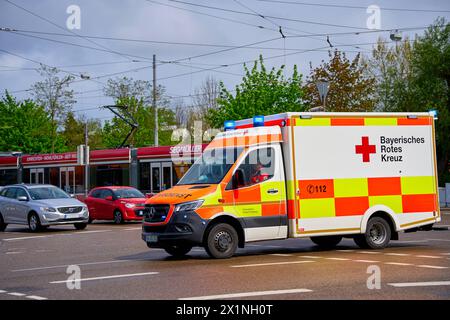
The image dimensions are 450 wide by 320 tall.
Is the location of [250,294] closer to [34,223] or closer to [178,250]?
[178,250]

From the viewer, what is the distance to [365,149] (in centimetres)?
1584

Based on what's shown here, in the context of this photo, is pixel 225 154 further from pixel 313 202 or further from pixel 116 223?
pixel 116 223

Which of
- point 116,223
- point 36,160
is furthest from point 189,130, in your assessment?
point 116,223

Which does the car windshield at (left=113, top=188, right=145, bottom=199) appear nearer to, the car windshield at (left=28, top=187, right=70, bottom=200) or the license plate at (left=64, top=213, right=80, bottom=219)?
the car windshield at (left=28, top=187, right=70, bottom=200)

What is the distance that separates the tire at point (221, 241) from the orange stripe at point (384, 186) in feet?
10.9

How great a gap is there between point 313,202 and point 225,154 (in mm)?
2058

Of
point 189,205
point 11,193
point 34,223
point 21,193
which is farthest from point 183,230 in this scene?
point 11,193

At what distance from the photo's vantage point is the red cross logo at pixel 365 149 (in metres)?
15.8

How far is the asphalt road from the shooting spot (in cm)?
981

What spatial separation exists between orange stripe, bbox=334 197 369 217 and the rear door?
1.23 metres

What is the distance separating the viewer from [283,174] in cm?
1502

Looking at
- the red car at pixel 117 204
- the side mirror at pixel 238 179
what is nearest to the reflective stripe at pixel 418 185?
the side mirror at pixel 238 179

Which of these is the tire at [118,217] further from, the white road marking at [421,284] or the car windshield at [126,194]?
the white road marking at [421,284]
